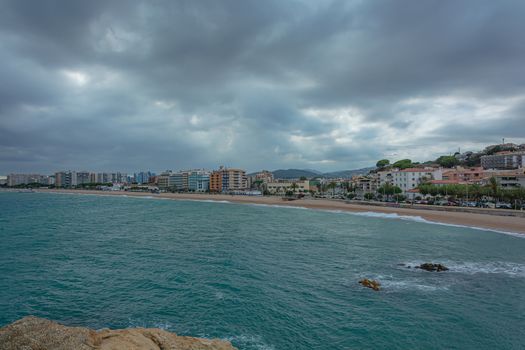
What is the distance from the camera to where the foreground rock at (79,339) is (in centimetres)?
656

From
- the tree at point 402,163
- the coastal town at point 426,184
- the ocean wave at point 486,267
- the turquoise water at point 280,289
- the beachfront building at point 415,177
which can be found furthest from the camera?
the tree at point 402,163

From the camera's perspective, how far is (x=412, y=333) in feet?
39.0

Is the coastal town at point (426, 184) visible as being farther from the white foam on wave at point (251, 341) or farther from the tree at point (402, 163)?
the white foam on wave at point (251, 341)

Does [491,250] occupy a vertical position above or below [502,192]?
below

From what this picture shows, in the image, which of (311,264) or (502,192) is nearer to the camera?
(311,264)

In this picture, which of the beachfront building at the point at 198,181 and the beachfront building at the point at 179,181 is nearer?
the beachfront building at the point at 198,181

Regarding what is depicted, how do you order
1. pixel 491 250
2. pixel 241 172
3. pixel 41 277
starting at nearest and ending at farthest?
pixel 41 277 < pixel 491 250 < pixel 241 172

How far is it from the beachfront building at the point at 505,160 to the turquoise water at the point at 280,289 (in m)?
105

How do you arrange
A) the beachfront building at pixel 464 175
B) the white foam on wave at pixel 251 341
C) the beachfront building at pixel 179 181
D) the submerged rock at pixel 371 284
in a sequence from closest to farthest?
the white foam on wave at pixel 251 341 → the submerged rock at pixel 371 284 → the beachfront building at pixel 464 175 → the beachfront building at pixel 179 181

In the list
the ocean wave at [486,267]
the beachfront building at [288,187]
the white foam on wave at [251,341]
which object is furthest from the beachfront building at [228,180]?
the white foam on wave at [251,341]

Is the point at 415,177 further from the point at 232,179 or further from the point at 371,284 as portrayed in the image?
the point at 232,179

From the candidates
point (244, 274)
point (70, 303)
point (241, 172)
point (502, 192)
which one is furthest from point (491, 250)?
point (241, 172)

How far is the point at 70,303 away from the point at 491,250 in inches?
1242

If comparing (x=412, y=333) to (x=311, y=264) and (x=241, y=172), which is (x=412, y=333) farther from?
(x=241, y=172)
